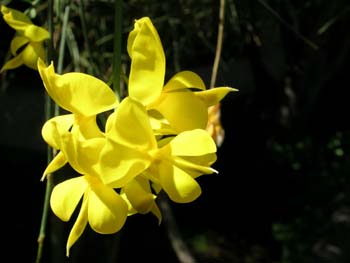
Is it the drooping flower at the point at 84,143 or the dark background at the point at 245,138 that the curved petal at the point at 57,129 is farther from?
the dark background at the point at 245,138

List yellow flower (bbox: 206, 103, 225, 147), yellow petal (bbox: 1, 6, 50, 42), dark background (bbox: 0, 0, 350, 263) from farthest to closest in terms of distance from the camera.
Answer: dark background (bbox: 0, 0, 350, 263)
yellow flower (bbox: 206, 103, 225, 147)
yellow petal (bbox: 1, 6, 50, 42)

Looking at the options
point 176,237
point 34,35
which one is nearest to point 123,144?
point 34,35

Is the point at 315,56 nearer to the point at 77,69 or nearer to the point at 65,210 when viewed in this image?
the point at 77,69

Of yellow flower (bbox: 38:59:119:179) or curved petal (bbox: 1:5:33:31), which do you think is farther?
curved petal (bbox: 1:5:33:31)

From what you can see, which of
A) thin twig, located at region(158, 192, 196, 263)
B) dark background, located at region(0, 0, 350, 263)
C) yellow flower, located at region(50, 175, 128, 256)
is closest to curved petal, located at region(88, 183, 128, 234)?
yellow flower, located at region(50, 175, 128, 256)

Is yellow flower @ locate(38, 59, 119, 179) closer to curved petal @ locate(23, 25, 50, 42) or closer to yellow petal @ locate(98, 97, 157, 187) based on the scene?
yellow petal @ locate(98, 97, 157, 187)

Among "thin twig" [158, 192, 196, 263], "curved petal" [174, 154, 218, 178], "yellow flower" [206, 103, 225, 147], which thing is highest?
"curved petal" [174, 154, 218, 178]

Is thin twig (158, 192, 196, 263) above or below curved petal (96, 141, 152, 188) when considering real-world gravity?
below
